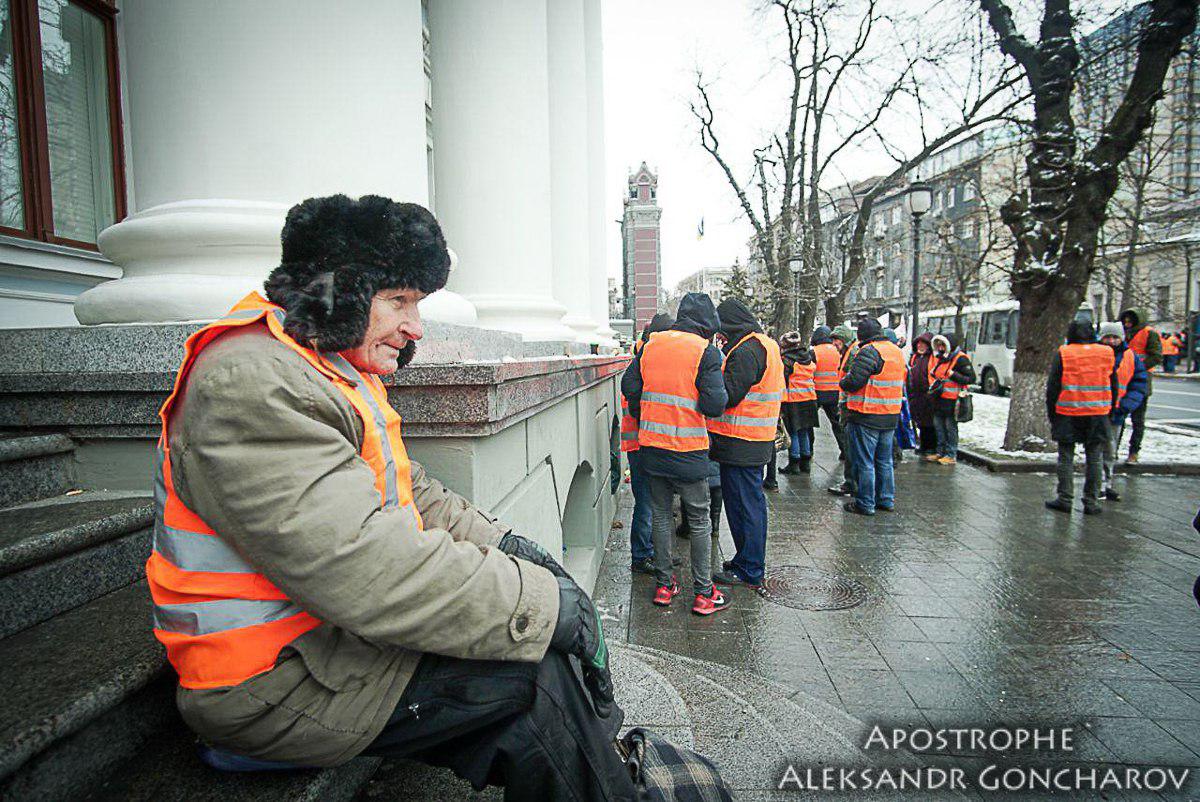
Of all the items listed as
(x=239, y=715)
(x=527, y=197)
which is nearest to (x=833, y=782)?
(x=239, y=715)

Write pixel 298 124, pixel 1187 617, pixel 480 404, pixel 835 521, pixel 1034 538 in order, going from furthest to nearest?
pixel 835 521
pixel 1034 538
pixel 1187 617
pixel 298 124
pixel 480 404

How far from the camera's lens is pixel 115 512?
2.04 m

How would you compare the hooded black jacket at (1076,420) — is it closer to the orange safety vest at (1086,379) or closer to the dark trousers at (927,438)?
the orange safety vest at (1086,379)

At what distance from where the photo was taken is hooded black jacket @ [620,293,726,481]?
4695 millimetres

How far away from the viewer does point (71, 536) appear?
185 cm

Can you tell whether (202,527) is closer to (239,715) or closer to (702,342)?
(239,715)

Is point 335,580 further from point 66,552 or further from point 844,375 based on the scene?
point 844,375

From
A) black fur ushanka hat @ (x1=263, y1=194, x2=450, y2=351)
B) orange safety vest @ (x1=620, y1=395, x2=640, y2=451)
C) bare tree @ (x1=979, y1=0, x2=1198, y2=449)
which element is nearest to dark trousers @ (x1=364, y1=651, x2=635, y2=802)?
black fur ushanka hat @ (x1=263, y1=194, x2=450, y2=351)

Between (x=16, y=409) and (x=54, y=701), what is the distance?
4.85ft

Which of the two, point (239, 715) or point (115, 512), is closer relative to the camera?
point (239, 715)

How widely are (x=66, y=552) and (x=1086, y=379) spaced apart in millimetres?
8475

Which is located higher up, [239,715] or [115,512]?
[115,512]

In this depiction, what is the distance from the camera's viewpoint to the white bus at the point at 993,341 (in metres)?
25.5

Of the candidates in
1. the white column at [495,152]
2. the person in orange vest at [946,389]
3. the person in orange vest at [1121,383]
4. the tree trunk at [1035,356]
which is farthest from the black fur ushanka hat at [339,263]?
the tree trunk at [1035,356]
